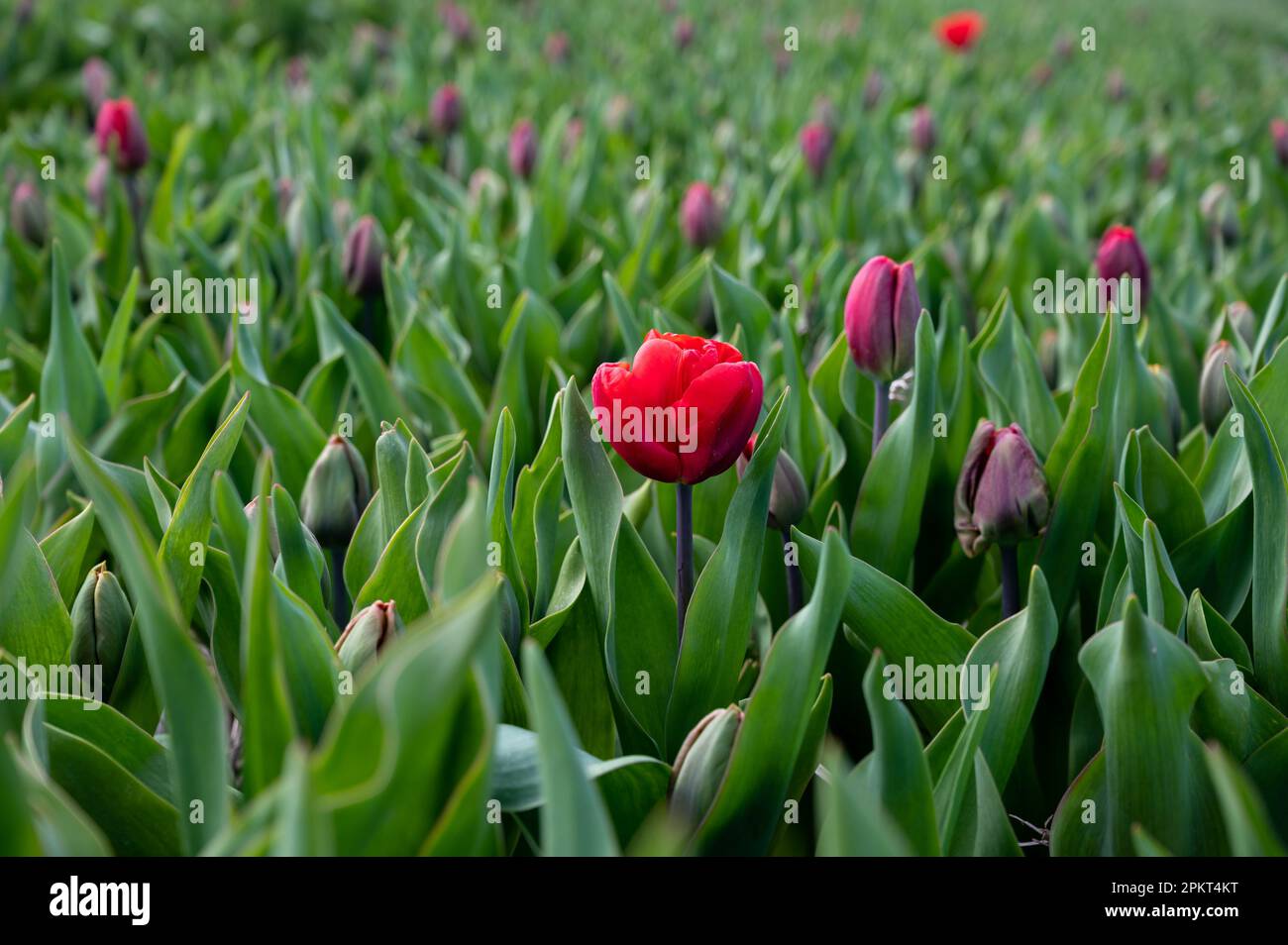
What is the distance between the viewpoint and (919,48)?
19.3 ft

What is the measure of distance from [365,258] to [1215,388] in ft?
4.21

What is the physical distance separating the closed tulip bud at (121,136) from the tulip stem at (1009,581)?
6.33 feet

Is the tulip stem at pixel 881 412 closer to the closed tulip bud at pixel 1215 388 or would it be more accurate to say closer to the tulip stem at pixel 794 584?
the tulip stem at pixel 794 584

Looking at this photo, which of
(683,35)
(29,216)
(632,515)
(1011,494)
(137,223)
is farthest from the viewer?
(683,35)

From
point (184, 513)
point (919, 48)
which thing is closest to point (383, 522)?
point (184, 513)

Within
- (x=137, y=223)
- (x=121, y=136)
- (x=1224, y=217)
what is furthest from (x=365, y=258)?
(x=1224, y=217)

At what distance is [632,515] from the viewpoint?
1368 millimetres

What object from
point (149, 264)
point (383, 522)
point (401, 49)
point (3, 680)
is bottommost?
point (3, 680)

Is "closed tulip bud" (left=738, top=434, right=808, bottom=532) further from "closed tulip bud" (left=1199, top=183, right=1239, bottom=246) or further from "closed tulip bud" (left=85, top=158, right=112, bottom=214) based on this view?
"closed tulip bud" (left=85, top=158, right=112, bottom=214)

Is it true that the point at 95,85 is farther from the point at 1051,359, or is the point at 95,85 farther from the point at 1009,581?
the point at 1009,581

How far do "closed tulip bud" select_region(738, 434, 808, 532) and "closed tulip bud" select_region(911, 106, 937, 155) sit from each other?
2.20 m

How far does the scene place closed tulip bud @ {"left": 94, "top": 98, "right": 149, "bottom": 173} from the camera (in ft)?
7.86

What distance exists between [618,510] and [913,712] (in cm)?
37
